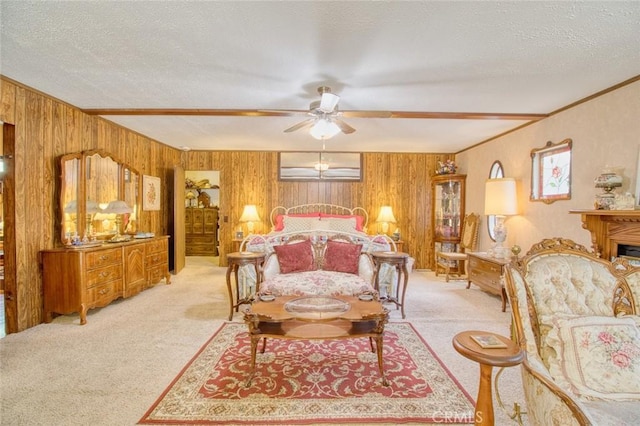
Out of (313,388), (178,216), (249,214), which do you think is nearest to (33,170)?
(178,216)

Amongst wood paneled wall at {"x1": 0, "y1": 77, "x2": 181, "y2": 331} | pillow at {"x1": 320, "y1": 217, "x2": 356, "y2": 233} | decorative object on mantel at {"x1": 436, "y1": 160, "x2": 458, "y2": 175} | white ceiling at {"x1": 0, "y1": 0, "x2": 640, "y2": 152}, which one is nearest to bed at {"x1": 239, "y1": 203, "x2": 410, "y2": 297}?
pillow at {"x1": 320, "y1": 217, "x2": 356, "y2": 233}

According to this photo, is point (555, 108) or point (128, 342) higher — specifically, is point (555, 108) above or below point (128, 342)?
above

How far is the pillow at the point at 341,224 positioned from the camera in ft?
19.5

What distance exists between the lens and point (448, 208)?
258 inches

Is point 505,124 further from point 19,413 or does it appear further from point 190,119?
point 19,413

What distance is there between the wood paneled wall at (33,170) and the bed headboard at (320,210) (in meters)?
3.59

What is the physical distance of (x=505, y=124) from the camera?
15.1 ft

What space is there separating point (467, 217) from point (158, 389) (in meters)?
5.73

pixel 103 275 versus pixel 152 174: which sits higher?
pixel 152 174

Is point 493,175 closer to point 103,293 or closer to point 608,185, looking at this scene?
point 608,185

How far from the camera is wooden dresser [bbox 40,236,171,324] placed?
3.50m

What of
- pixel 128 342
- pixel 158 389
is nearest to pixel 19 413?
pixel 158 389

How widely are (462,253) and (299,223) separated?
3.27m

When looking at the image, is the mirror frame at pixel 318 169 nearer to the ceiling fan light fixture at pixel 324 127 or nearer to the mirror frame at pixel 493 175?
the mirror frame at pixel 493 175
